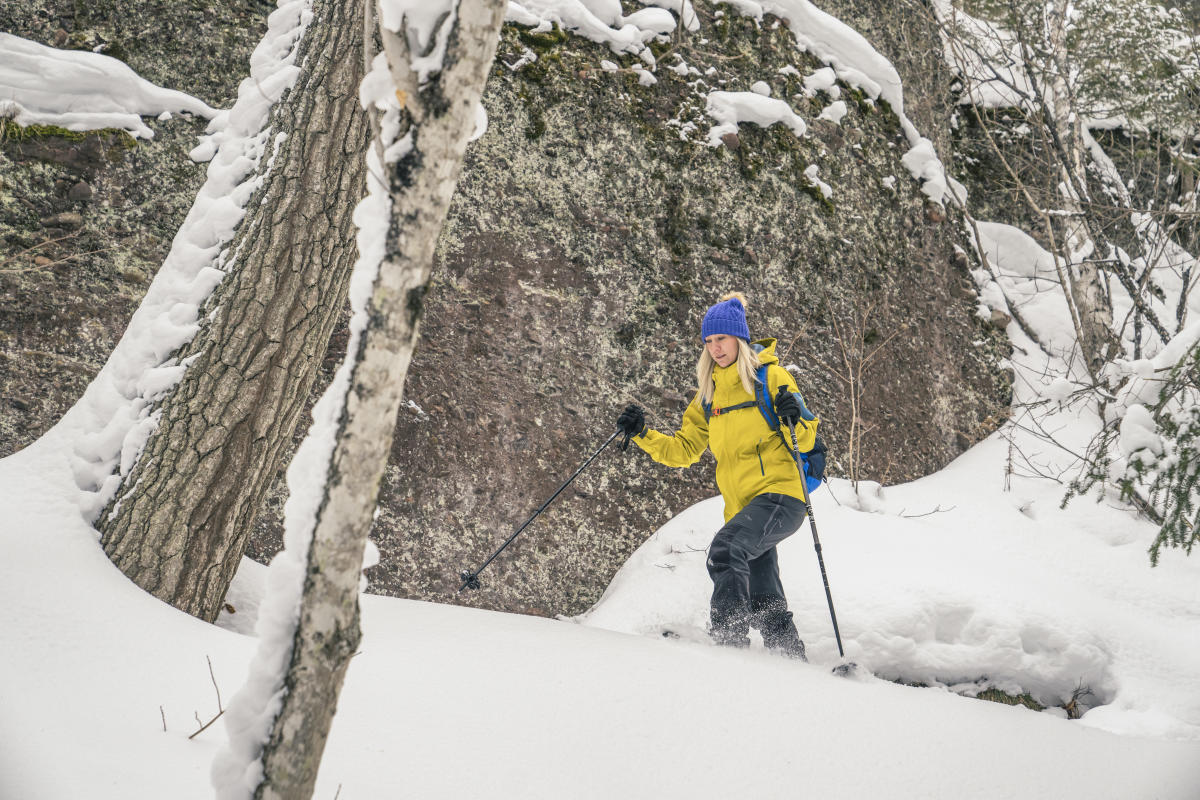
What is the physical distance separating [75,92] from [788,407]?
5049 millimetres

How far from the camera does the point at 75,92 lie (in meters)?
4.71

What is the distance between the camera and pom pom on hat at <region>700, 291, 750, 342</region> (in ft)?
12.7

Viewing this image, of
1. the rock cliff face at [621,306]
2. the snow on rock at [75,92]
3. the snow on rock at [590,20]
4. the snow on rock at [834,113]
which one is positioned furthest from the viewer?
the snow on rock at [834,113]

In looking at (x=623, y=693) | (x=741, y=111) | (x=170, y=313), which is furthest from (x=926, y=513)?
(x=170, y=313)

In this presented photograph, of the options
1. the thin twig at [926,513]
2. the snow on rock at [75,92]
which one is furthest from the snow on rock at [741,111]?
the snow on rock at [75,92]

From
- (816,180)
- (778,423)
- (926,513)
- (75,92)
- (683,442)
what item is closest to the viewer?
(778,423)

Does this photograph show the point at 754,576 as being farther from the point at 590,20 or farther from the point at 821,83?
the point at 821,83

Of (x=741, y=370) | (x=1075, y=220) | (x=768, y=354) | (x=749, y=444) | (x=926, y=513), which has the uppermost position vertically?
(x=1075, y=220)

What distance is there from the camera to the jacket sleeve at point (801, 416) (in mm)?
3658

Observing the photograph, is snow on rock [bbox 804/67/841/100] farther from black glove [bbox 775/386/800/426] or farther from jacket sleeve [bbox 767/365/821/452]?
black glove [bbox 775/386/800/426]

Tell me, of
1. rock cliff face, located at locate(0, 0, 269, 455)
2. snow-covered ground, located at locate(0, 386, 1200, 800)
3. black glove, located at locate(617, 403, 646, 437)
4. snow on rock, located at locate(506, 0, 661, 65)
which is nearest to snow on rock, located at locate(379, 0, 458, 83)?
snow-covered ground, located at locate(0, 386, 1200, 800)

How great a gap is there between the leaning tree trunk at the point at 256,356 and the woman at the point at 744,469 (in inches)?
73.9

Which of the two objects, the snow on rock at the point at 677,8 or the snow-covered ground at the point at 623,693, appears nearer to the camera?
the snow-covered ground at the point at 623,693

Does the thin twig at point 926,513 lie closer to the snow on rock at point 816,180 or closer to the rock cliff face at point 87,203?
the snow on rock at point 816,180
